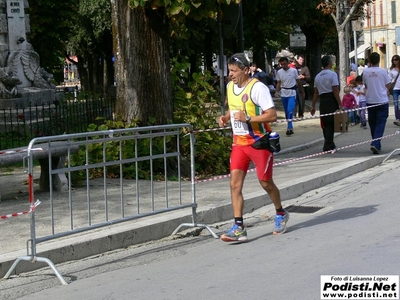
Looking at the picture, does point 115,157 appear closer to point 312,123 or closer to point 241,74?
point 241,74

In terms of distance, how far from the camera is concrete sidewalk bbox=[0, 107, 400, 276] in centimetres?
872

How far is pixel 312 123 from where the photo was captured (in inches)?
990

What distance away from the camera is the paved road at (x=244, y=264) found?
7066mm

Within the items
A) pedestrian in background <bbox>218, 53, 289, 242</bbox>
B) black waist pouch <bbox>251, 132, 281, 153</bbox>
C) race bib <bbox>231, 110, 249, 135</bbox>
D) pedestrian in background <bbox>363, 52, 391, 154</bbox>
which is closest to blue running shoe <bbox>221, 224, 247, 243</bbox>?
pedestrian in background <bbox>218, 53, 289, 242</bbox>

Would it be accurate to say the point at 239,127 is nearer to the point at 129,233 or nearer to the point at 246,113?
the point at 246,113

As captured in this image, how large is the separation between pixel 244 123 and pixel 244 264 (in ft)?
5.75

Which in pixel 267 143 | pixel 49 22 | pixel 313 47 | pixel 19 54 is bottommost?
pixel 267 143

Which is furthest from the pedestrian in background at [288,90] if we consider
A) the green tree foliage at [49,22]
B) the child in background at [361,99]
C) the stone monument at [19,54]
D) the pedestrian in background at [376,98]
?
the green tree foliage at [49,22]

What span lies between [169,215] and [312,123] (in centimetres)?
1542

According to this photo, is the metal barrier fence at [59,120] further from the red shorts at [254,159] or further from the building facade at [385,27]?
the building facade at [385,27]

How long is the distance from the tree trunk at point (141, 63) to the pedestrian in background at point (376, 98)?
4.33m

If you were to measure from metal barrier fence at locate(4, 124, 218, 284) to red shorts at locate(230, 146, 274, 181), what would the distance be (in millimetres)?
784

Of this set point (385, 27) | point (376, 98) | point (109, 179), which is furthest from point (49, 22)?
point (385, 27)

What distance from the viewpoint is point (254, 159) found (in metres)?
9.24
